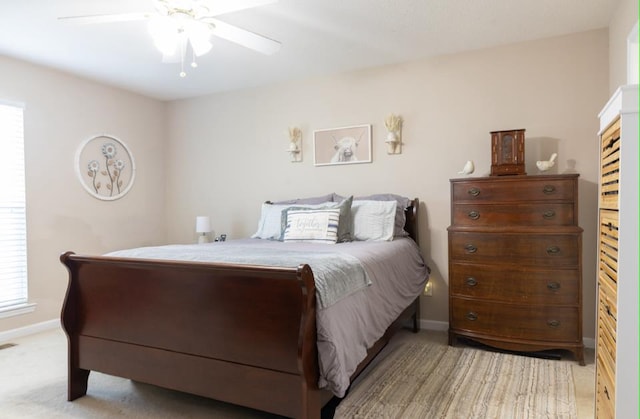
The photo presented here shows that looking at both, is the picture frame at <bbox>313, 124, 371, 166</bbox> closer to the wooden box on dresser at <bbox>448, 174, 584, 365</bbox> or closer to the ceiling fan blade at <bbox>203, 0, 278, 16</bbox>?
the wooden box on dresser at <bbox>448, 174, 584, 365</bbox>

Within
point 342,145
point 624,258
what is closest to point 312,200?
point 342,145

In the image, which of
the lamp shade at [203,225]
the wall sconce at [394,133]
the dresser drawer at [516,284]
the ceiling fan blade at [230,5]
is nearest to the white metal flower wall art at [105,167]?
the lamp shade at [203,225]

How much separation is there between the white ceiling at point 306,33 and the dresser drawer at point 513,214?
51.4 inches

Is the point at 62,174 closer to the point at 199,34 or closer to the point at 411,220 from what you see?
the point at 199,34

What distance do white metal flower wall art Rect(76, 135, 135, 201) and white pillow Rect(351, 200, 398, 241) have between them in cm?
264

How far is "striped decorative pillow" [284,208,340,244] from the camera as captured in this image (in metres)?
3.11

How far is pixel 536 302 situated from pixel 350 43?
2378 millimetres

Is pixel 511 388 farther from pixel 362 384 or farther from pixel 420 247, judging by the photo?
pixel 420 247

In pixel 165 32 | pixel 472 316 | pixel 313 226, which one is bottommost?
pixel 472 316

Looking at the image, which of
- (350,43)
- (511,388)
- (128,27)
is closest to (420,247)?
(511,388)

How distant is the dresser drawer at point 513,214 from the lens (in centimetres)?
272

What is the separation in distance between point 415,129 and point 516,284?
155cm

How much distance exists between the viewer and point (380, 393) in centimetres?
228

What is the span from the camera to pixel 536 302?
9.07 feet
